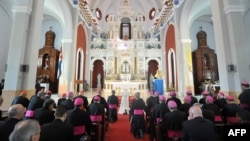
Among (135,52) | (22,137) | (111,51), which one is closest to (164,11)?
(135,52)

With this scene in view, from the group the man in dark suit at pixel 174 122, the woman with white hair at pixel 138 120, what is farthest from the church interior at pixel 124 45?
the man in dark suit at pixel 174 122

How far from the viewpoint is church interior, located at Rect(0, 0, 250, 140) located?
5.59 meters

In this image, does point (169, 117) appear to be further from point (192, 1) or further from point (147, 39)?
point (147, 39)

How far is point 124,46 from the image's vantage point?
16500 mm

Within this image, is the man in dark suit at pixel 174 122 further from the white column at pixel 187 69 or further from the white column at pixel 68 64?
the white column at pixel 68 64

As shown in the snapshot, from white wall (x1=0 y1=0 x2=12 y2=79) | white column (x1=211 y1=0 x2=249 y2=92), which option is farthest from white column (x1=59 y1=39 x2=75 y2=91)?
white column (x1=211 y1=0 x2=249 y2=92)

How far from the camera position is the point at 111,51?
1630cm

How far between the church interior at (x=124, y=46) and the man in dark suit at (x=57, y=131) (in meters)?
4.53

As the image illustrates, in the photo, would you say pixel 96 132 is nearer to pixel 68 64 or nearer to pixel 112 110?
pixel 112 110

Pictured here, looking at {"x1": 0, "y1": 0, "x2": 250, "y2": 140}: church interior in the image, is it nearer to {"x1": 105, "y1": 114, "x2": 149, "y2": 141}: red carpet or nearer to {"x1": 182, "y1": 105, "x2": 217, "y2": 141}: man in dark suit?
{"x1": 105, "y1": 114, "x2": 149, "y2": 141}: red carpet

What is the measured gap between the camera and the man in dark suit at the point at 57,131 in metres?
1.76

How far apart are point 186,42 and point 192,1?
262 centimetres

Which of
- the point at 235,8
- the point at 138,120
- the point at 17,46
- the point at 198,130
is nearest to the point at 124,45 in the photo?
the point at 235,8

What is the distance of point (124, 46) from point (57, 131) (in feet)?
49.6
